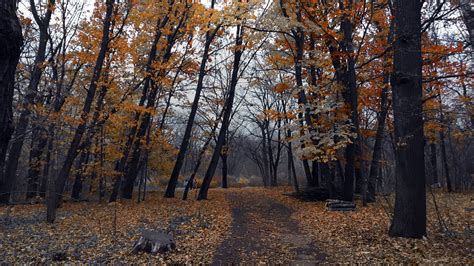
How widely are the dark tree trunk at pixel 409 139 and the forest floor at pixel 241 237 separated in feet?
1.38

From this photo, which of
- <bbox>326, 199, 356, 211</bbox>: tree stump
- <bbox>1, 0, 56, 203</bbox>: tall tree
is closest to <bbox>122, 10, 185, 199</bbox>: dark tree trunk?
<bbox>1, 0, 56, 203</bbox>: tall tree

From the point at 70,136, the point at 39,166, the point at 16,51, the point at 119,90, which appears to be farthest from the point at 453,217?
the point at 39,166

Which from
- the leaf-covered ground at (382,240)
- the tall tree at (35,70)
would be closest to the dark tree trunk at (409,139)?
the leaf-covered ground at (382,240)

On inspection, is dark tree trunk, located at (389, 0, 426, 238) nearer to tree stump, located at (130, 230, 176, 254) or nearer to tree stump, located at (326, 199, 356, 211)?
tree stump, located at (326, 199, 356, 211)

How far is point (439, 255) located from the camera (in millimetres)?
6078

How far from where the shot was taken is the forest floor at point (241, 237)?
6660 millimetres

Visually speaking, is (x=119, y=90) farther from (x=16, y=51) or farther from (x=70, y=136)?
(x=16, y=51)

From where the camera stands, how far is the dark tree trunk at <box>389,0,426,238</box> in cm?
718

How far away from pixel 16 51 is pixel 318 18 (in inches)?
424

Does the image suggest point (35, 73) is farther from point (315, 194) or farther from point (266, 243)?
point (315, 194)

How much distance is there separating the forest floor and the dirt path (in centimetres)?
2

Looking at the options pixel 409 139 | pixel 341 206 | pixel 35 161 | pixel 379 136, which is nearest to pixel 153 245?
pixel 409 139

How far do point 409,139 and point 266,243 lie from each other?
3.78m

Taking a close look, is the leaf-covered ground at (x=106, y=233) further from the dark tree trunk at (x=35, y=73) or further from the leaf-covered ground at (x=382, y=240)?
the dark tree trunk at (x=35, y=73)
